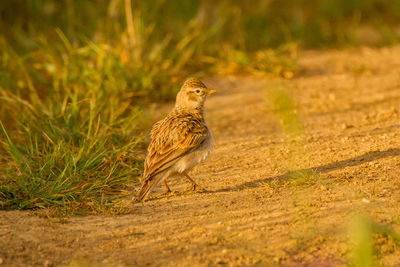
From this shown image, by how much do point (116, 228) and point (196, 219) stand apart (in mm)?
572

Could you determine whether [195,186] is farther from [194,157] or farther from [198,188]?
A: [194,157]

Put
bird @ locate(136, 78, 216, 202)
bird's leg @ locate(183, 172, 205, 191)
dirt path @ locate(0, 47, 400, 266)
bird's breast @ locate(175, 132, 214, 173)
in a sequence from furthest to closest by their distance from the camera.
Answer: bird's leg @ locate(183, 172, 205, 191) < bird's breast @ locate(175, 132, 214, 173) < bird @ locate(136, 78, 216, 202) < dirt path @ locate(0, 47, 400, 266)

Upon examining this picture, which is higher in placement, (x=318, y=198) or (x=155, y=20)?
(x=155, y=20)

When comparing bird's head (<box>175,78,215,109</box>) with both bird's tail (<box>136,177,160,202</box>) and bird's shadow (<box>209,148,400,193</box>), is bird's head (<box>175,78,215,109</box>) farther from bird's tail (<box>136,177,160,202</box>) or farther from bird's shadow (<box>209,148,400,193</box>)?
bird's tail (<box>136,177,160,202</box>)

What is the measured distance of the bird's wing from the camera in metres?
4.73

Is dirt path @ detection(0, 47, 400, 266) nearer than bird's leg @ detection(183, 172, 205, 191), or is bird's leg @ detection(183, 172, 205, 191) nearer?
dirt path @ detection(0, 47, 400, 266)

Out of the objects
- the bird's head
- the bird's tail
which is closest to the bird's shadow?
the bird's tail

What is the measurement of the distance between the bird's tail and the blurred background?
489mm

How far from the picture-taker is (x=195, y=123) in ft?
16.7

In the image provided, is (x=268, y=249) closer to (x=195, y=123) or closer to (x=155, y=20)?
(x=195, y=123)

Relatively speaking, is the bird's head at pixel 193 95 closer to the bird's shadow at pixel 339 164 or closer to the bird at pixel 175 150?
the bird at pixel 175 150

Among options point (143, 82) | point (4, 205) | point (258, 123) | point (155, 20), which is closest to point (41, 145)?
point (4, 205)

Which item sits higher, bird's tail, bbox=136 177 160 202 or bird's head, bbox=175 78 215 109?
bird's head, bbox=175 78 215 109

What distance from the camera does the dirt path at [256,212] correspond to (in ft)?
12.1
